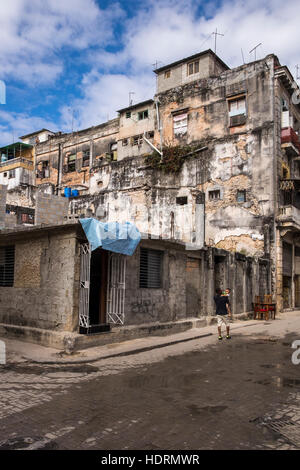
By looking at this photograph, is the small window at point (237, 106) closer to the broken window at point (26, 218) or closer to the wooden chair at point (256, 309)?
the wooden chair at point (256, 309)

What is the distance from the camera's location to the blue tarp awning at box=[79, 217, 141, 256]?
9344 millimetres

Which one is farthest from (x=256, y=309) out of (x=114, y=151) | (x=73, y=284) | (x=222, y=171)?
(x=114, y=151)

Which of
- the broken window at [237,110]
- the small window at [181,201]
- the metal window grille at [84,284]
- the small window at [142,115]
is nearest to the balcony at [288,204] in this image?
the broken window at [237,110]

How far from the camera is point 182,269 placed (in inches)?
559

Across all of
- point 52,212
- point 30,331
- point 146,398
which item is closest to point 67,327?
point 30,331

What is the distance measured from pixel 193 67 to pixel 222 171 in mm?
8884

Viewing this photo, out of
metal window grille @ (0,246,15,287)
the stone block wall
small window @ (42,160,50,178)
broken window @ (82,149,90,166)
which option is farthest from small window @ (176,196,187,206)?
small window @ (42,160,50,178)

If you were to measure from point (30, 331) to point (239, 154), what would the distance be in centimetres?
1901

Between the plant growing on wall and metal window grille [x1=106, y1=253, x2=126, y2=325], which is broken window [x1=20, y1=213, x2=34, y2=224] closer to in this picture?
the plant growing on wall

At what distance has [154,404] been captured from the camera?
17.9ft

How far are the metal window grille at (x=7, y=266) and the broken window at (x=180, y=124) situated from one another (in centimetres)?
1934
